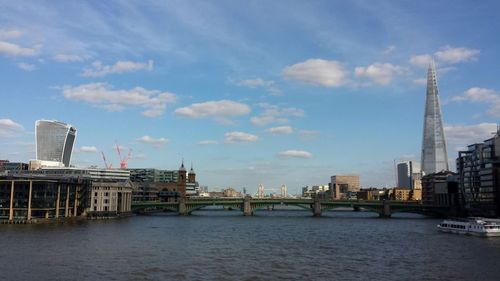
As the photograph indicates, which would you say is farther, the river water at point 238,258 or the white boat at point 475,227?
the white boat at point 475,227

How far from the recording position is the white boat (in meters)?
129

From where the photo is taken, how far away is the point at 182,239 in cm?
11425

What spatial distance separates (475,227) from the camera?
435 ft

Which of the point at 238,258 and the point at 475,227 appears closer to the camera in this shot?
the point at 238,258

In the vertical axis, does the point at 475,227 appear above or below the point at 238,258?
above

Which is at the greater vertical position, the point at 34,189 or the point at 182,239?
the point at 34,189

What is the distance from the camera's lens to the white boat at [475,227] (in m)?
129

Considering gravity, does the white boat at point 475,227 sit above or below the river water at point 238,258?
above

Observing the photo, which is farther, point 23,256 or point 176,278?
point 23,256

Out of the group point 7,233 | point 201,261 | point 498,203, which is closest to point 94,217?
point 7,233

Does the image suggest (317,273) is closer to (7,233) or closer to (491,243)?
(491,243)

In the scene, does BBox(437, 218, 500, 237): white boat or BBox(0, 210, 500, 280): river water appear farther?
BBox(437, 218, 500, 237): white boat

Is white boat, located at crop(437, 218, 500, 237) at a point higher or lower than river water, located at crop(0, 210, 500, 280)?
higher

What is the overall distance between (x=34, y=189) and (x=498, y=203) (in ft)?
579
